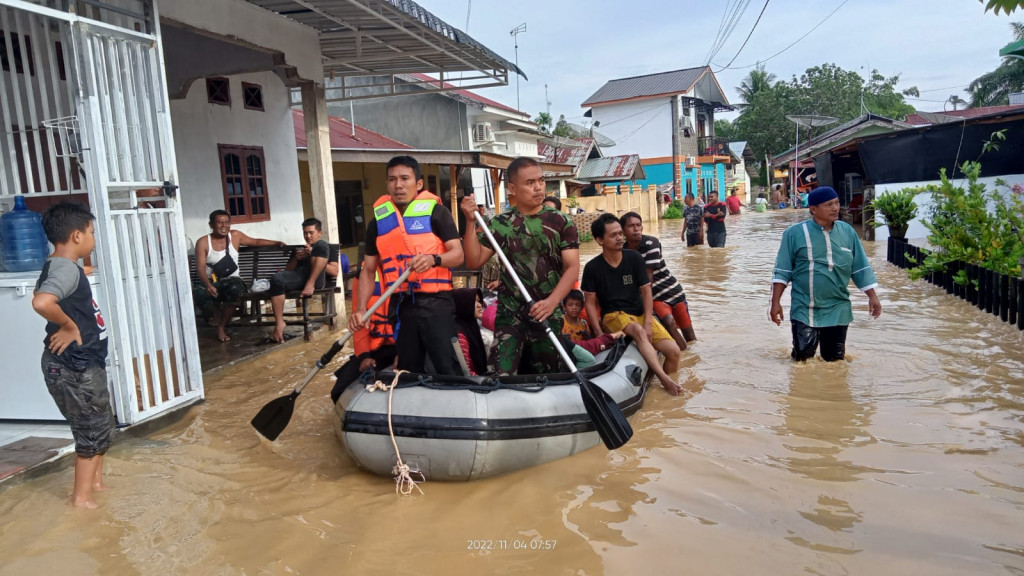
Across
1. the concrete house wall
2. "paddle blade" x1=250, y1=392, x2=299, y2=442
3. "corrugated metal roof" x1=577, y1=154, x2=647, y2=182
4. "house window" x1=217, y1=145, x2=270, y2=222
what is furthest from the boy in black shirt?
"corrugated metal roof" x1=577, y1=154, x2=647, y2=182

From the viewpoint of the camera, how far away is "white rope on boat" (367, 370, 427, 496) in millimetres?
4055

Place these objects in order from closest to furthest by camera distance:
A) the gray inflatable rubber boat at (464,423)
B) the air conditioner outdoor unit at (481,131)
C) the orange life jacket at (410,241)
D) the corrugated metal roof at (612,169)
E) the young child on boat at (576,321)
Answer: the gray inflatable rubber boat at (464,423)
the orange life jacket at (410,241)
the young child on boat at (576,321)
the air conditioner outdoor unit at (481,131)
the corrugated metal roof at (612,169)

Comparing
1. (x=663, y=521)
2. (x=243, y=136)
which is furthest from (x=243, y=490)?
(x=243, y=136)

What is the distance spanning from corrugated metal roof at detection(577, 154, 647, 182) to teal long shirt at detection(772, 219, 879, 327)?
1183 inches

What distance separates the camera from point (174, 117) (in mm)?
9195

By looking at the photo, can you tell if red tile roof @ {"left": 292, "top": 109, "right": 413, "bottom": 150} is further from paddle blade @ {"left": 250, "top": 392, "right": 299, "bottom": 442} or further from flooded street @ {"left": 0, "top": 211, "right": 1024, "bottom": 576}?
paddle blade @ {"left": 250, "top": 392, "right": 299, "bottom": 442}

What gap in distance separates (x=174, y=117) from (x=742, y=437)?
791 centimetres

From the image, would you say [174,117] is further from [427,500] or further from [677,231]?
[677,231]

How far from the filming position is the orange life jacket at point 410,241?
14.3 feet

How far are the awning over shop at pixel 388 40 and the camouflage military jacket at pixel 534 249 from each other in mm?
3660

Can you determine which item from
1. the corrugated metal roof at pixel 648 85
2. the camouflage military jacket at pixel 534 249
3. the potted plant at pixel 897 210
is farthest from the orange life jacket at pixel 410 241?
the corrugated metal roof at pixel 648 85

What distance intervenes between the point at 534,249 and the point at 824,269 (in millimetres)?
2699

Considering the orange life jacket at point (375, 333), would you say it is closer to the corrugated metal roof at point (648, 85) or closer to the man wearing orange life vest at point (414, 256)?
the man wearing orange life vest at point (414, 256)

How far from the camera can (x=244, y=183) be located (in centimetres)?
1043
